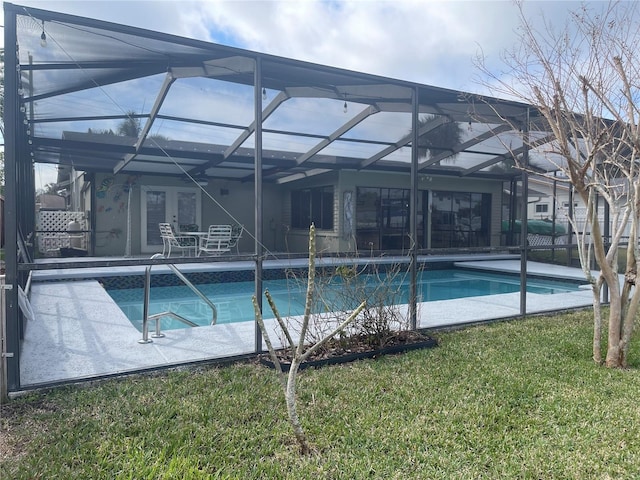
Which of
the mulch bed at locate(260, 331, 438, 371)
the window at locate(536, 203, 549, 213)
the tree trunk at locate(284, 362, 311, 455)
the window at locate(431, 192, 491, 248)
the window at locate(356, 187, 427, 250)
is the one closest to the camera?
the tree trunk at locate(284, 362, 311, 455)

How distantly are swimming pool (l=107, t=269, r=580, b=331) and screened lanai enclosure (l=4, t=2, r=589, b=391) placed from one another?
0.22 m

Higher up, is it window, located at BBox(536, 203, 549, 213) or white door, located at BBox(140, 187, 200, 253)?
window, located at BBox(536, 203, 549, 213)

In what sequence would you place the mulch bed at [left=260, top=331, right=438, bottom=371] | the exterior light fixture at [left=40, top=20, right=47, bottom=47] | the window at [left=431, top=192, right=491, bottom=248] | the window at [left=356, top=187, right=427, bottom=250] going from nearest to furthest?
1. the exterior light fixture at [left=40, top=20, right=47, bottom=47]
2. the mulch bed at [left=260, top=331, right=438, bottom=371]
3. the window at [left=356, top=187, right=427, bottom=250]
4. the window at [left=431, top=192, right=491, bottom=248]

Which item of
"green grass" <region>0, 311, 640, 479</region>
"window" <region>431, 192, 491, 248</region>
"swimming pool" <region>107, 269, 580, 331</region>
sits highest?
"window" <region>431, 192, 491, 248</region>

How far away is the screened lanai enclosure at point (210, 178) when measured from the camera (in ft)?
13.1

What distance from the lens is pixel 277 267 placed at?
10938 mm

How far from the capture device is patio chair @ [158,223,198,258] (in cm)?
1194

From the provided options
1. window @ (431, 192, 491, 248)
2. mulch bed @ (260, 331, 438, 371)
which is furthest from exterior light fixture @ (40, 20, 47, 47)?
window @ (431, 192, 491, 248)

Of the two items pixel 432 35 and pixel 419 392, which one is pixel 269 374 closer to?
pixel 419 392

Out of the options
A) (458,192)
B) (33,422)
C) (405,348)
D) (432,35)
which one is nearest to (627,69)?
(432,35)

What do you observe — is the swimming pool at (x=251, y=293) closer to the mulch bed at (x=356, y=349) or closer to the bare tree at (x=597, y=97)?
the mulch bed at (x=356, y=349)

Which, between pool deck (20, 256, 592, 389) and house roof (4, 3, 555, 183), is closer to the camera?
pool deck (20, 256, 592, 389)

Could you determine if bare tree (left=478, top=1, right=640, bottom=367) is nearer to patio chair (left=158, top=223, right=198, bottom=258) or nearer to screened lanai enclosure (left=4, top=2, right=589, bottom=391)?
screened lanai enclosure (left=4, top=2, right=589, bottom=391)

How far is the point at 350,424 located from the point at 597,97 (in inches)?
140
